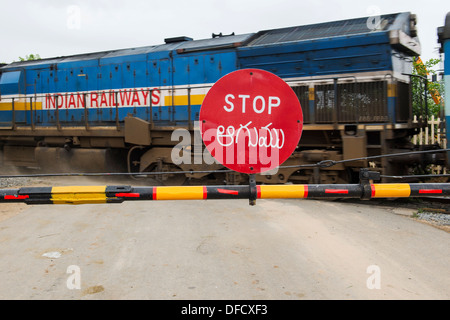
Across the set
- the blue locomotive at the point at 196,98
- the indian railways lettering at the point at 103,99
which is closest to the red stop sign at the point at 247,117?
the blue locomotive at the point at 196,98

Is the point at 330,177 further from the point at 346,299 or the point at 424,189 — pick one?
the point at 424,189

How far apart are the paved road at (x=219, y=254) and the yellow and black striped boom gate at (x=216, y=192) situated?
1370mm

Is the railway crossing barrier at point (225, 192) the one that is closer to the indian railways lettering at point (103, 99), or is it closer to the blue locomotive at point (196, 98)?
the blue locomotive at point (196, 98)

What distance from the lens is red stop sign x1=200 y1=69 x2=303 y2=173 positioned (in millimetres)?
2592

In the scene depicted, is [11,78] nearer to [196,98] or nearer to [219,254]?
[196,98]

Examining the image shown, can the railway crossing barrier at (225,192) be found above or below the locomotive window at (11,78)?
below

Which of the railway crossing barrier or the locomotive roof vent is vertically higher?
the locomotive roof vent

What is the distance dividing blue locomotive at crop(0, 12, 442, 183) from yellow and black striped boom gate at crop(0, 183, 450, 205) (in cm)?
597

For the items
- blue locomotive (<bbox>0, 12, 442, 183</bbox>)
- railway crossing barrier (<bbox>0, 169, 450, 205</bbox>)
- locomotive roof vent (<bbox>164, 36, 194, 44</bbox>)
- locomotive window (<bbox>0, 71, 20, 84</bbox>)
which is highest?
locomotive roof vent (<bbox>164, 36, 194, 44</bbox>)

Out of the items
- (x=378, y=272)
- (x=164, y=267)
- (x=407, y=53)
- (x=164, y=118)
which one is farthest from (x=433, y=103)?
(x=164, y=267)

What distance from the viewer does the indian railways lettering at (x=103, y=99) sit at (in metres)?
11.5

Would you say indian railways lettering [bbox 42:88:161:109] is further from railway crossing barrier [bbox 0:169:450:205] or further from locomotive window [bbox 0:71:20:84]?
railway crossing barrier [bbox 0:169:450:205]

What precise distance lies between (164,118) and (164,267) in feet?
24.1

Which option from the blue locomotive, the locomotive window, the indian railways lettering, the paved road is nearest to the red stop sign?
the paved road
